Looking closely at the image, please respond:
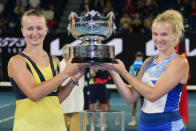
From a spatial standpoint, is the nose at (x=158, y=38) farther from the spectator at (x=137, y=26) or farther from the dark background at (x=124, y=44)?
the spectator at (x=137, y=26)

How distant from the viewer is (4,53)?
12.7 m

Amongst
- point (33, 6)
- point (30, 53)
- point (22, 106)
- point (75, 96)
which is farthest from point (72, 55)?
point (33, 6)

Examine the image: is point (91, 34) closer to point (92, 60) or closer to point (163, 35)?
point (92, 60)

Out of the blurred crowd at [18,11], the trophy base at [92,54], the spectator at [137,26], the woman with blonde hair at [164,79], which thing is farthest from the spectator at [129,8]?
the trophy base at [92,54]

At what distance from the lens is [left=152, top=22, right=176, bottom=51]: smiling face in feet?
9.91

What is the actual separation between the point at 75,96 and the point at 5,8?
39.4ft

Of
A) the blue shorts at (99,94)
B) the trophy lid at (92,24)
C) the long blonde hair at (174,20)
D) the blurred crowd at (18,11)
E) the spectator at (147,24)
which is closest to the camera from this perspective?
the long blonde hair at (174,20)

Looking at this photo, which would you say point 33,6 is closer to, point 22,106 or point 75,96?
point 75,96

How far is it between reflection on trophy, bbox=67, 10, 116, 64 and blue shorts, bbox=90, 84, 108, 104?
5488 millimetres

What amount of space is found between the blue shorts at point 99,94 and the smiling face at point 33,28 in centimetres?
575

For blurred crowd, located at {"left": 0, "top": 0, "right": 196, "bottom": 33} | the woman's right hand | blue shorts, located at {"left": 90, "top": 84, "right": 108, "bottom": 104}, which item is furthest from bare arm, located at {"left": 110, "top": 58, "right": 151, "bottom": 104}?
blurred crowd, located at {"left": 0, "top": 0, "right": 196, "bottom": 33}

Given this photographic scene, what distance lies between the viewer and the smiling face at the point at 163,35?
9.91 ft

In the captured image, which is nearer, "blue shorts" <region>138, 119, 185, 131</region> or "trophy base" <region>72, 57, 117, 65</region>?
"trophy base" <region>72, 57, 117, 65</region>

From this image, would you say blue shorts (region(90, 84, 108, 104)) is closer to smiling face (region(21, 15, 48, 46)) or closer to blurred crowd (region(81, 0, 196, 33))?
blurred crowd (region(81, 0, 196, 33))
